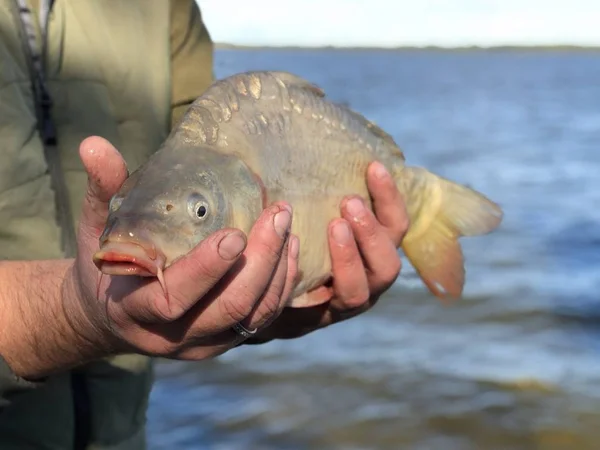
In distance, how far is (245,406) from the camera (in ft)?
17.5

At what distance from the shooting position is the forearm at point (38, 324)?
1906mm

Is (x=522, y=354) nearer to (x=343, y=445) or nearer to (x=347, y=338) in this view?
(x=347, y=338)

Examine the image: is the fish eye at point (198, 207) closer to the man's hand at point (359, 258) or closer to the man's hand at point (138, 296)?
the man's hand at point (138, 296)

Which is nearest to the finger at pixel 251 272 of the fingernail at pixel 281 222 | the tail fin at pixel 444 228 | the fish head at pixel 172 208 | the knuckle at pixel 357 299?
the fingernail at pixel 281 222

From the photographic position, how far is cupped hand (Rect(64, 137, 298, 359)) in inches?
60.7

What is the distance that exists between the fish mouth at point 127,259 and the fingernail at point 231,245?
0.12 metres

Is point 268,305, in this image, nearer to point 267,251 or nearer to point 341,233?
point 267,251

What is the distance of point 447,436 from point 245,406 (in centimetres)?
121

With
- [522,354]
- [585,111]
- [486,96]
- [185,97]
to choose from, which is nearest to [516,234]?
[522,354]

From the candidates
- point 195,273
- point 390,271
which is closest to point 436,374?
point 390,271

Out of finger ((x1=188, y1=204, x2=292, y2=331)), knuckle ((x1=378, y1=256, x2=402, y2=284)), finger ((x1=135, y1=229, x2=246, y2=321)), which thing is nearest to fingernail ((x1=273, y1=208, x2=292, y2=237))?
finger ((x1=188, y1=204, x2=292, y2=331))

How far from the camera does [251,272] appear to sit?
1.63 metres

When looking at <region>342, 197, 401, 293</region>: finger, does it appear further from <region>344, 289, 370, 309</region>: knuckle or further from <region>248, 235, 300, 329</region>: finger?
<region>248, 235, 300, 329</region>: finger

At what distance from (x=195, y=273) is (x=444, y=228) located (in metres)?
1.33
